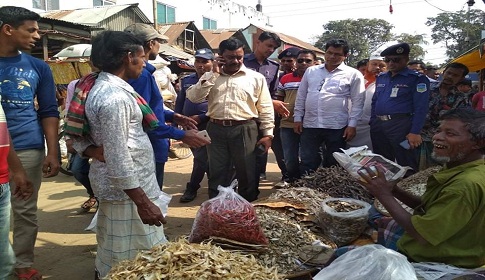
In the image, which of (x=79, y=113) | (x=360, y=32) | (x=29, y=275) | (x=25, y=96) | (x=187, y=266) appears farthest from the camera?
(x=360, y=32)

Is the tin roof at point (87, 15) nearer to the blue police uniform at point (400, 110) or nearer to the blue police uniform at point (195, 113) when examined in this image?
the blue police uniform at point (195, 113)

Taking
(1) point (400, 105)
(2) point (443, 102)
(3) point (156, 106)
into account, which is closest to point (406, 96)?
(1) point (400, 105)

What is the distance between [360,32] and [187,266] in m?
52.5

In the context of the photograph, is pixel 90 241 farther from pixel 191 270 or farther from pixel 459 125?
pixel 459 125

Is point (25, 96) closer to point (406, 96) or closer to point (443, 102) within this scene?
point (406, 96)

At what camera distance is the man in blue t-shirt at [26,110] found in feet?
9.37

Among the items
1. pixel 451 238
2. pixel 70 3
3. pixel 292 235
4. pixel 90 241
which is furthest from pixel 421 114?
pixel 70 3

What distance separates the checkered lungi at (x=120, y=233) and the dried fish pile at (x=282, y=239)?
0.80 m

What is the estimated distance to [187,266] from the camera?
71.1 inches

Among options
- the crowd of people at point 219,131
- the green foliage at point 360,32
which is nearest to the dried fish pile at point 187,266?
the crowd of people at point 219,131

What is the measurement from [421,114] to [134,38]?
328 cm

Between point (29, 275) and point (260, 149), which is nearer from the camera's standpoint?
point (29, 275)

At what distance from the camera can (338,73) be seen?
4.64 meters

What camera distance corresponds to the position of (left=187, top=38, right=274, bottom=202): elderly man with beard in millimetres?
4027
